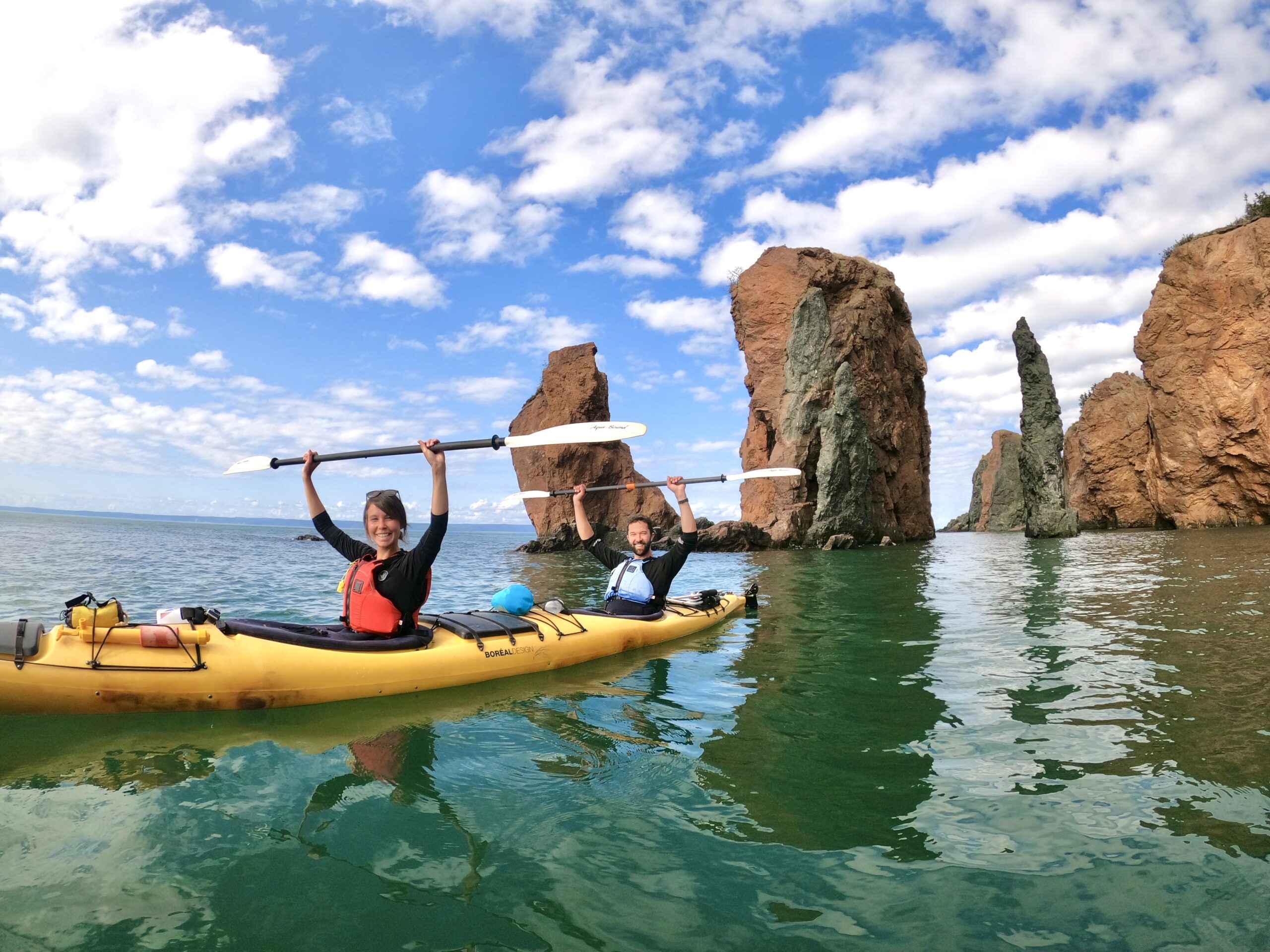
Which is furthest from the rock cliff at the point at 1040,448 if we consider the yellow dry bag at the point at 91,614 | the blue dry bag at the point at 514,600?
the yellow dry bag at the point at 91,614

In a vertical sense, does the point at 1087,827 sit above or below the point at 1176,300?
below

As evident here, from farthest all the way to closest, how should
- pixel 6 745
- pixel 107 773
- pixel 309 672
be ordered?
1. pixel 309 672
2. pixel 6 745
3. pixel 107 773

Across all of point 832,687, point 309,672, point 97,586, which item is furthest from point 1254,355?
point 97,586

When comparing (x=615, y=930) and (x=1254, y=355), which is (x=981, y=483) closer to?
(x=1254, y=355)

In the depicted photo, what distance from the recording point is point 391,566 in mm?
5051

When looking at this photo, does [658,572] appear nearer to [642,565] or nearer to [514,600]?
[642,565]

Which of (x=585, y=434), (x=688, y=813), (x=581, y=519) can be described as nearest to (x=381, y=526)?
(x=585, y=434)

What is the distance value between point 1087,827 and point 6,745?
5.31 metres

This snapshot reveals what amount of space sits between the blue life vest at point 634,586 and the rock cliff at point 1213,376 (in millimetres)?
28812

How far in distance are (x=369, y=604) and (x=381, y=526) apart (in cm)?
74

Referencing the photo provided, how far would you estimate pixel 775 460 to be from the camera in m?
29.0

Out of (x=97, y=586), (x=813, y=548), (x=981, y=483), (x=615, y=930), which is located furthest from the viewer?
(x=981, y=483)

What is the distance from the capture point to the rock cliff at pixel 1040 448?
1095 inches

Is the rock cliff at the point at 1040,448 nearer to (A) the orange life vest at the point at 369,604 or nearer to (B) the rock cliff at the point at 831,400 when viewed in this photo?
(B) the rock cliff at the point at 831,400
